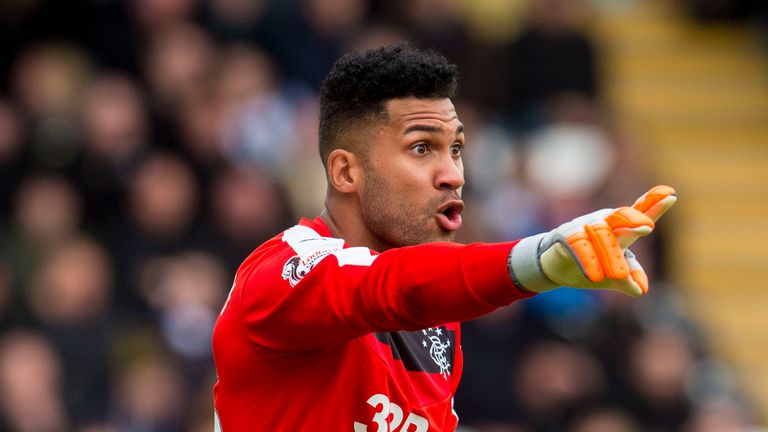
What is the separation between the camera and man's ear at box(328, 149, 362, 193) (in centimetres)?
440

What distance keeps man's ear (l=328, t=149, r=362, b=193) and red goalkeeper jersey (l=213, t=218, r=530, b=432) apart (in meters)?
0.15

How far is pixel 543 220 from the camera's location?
10.0 metres

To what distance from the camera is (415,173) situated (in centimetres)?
427

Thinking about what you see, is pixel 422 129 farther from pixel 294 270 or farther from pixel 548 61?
pixel 548 61

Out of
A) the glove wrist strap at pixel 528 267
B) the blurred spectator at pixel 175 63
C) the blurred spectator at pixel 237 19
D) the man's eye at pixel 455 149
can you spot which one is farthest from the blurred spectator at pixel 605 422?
the glove wrist strap at pixel 528 267

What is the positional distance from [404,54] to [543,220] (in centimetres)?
581

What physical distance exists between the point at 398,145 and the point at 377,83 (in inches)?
8.1

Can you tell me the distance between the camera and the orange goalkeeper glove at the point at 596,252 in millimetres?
3295

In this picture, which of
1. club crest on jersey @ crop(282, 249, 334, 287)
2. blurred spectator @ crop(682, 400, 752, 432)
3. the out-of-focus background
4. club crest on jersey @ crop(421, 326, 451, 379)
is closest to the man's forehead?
club crest on jersey @ crop(282, 249, 334, 287)

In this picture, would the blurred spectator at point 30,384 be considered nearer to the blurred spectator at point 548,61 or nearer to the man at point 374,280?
the man at point 374,280

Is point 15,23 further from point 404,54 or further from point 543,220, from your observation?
point 404,54

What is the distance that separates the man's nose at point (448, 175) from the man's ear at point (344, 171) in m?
0.27

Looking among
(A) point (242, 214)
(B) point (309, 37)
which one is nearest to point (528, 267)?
(A) point (242, 214)

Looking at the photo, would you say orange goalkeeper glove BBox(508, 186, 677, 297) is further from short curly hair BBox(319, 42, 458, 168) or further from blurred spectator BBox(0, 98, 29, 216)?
blurred spectator BBox(0, 98, 29, 216)
